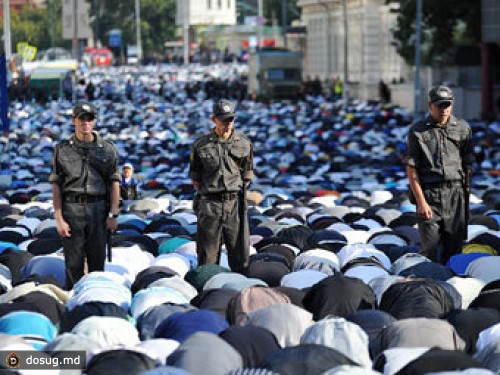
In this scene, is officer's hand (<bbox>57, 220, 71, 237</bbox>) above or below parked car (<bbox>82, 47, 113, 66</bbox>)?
above

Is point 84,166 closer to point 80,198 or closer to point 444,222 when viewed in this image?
point 80,198

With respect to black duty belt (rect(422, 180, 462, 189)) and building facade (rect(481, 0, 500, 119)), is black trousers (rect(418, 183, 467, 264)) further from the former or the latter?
building facade (rect(481, 0, 500, 119))

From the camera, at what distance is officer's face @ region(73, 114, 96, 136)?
37.8 feet

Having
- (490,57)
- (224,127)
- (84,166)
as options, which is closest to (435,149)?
(224,127)

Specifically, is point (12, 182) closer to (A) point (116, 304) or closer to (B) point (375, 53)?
(A) point (116, 304)

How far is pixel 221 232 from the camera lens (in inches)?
506

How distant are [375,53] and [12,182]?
4638 centimetres

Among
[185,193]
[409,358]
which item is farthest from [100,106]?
[409,358]

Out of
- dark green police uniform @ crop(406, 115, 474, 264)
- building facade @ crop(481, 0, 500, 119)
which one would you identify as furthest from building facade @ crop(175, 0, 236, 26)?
dark green police uniform @ crop(406, 115, 474, 264)

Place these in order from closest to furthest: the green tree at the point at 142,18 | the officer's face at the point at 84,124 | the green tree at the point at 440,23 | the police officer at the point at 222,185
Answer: the officer's face at the point at 84,124 → the police officer at the point at 222,185 → the green tree at the point at 440,23 → the green tree at the point at 142,18

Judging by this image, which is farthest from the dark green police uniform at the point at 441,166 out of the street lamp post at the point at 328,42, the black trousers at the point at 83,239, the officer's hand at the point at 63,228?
the street lamp post at the point at 328,42

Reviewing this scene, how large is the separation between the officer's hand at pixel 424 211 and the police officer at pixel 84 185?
2.61 m

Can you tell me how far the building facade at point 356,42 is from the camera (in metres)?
73.6

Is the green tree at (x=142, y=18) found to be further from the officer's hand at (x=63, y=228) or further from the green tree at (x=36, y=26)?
the officer's hand at (x=63, y=228)
